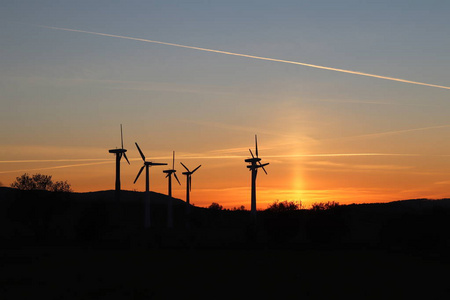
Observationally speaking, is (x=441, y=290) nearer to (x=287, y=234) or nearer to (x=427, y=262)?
(x=427, y=262)

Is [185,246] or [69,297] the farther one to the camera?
[185,246]

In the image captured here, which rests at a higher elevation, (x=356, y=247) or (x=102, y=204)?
(x=102, y=204)

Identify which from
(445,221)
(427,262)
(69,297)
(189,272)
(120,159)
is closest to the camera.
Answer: (69,297)

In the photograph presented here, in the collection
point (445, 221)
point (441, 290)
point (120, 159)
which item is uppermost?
point (120, 159)

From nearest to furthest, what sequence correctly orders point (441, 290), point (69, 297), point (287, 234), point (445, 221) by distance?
point (69, 297), point (441, 290), point (445, 221), point (287, 234)

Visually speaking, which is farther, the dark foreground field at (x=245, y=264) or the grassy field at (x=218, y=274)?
the dark foreground field at (x=245, y=264)

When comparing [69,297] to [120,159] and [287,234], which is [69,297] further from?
[120,159]

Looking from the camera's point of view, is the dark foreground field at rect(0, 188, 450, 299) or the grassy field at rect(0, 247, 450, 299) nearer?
the grassy field at rect(0, 247, 450, 299)

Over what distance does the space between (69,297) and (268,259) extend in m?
39.4

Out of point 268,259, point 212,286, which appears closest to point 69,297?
point 212,286

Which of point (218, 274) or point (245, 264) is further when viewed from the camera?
point (245, 264)

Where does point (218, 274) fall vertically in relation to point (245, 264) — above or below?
below

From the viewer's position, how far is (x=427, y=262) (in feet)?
283

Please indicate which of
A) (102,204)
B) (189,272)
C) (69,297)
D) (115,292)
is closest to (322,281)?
(189,272)
